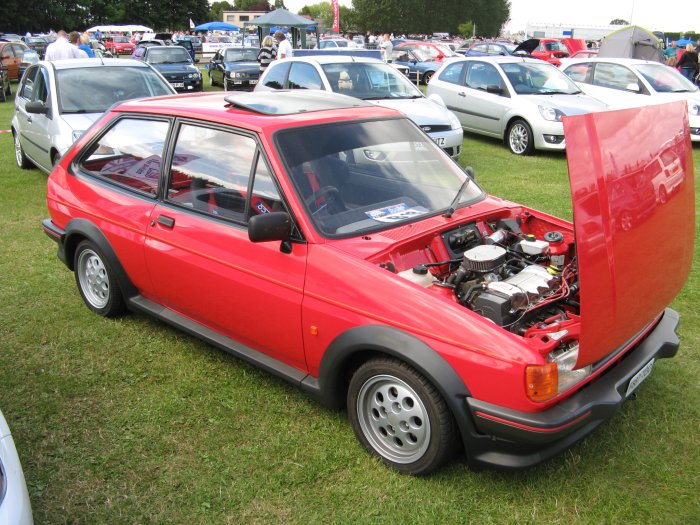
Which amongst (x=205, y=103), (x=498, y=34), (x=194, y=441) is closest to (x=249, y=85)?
(x=205, y=103)

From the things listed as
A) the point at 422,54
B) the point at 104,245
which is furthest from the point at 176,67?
the point at 104,245

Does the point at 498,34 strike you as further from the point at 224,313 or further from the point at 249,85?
the point at 224,313

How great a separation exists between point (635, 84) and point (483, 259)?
1042 cm

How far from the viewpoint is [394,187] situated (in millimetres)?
3738

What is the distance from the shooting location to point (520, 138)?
10938mm

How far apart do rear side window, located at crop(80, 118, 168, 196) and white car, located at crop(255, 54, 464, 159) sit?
5316 millimetres

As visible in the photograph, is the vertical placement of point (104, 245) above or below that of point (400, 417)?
above

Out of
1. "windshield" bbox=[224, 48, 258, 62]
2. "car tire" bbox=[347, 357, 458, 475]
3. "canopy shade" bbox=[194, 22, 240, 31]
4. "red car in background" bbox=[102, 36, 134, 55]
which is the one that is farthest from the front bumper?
"canopy shade" bbox=[194, 22, 240, 31]

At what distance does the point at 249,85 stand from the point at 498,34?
238 ft

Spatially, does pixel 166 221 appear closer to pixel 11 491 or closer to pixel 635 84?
pixel 11 491

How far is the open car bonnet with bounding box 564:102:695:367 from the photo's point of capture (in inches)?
99.5

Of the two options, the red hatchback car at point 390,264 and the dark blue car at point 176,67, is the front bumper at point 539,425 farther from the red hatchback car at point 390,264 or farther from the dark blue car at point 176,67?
the dark blue car at point 176,67

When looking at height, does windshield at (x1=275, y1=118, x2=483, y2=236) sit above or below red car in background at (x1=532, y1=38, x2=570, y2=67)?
below

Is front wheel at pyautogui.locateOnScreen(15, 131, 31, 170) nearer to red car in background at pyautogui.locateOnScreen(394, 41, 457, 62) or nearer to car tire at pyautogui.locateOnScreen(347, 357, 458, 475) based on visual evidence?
car tire at pyautogui.locateOnScreen(347, 357, 458, 475)
